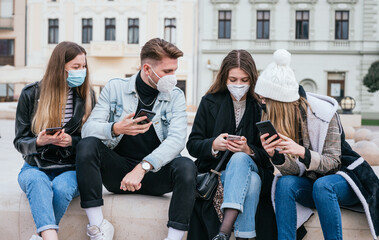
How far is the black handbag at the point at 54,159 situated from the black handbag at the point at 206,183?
94 cm

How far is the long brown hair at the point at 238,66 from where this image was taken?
11.6ft

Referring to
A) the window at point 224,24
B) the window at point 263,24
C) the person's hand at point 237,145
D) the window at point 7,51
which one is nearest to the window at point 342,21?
the window at point 263,24

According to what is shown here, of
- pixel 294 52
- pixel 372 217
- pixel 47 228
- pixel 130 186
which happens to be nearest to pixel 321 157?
pixel 372 217

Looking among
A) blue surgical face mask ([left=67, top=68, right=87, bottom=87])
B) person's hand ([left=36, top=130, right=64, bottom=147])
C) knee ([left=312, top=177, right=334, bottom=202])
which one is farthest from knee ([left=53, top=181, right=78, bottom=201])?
knee ([left=312, top=177, right=334, bottom=202])

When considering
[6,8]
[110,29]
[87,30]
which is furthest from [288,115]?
[6,8]

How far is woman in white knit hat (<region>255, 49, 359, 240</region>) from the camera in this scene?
297 centimetres

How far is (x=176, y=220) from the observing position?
300cm

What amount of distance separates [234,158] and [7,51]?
31378 millimetres

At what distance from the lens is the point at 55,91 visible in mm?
3432

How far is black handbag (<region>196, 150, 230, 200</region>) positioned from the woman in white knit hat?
1.40 ft

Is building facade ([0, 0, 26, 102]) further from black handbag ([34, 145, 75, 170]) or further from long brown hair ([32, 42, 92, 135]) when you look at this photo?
black handbag ([34, 145, 75, 170])

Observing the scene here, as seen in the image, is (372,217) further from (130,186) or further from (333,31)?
(333,31)

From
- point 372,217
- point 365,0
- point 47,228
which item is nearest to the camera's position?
point 47,228

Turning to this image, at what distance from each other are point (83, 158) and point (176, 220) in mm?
731
